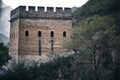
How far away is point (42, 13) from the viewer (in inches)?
1449

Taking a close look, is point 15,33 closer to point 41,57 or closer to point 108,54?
point 41,57

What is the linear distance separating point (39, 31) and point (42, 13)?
189 cm

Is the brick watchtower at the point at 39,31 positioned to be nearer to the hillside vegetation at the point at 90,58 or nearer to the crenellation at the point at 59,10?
the crenellation at the point at 59,10

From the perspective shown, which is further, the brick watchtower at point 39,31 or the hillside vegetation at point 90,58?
the brick watchtower at point 39,31

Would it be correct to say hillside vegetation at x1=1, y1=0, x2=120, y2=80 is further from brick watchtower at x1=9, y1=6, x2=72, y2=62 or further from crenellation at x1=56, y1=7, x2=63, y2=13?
crenellation at x1=56, y1=7, x2=63, y2=13

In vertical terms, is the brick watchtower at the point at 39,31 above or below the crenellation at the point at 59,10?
below

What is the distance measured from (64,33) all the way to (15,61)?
586 centimetres

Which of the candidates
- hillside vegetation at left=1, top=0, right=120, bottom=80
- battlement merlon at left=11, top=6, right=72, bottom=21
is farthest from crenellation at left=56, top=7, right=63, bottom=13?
hillside vegetation at left=1, top=0, right=120, bottom=80

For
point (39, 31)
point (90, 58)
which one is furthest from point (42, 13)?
point (90, 58)

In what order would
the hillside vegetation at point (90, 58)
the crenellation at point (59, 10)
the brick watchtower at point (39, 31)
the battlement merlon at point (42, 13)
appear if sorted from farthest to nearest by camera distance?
1. the crenellation at point (59, 10)
2. the battlement merlon at point (42, 13)
3. the brick watchtower at point (39, 31)
4. the hillside vegetation at point (90, 58)

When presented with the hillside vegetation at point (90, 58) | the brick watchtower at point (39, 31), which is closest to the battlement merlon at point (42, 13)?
the brick watchtower at point (39, 31)

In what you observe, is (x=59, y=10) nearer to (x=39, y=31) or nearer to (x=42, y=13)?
(x=42, y=13)

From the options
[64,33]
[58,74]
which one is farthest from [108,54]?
[64,33]

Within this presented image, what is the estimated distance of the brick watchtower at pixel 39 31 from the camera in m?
36.2
